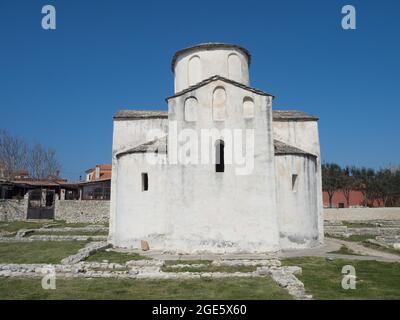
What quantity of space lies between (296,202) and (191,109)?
245 inches

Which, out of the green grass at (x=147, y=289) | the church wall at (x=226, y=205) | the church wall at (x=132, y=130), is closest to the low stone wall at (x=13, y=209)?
the church wall at (x=132, y=130)

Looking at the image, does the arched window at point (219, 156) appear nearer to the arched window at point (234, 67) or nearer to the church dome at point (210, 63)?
the church dome at point (210, 63)

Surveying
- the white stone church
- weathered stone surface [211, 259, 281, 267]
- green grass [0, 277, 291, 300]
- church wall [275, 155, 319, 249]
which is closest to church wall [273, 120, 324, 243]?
the white stone church

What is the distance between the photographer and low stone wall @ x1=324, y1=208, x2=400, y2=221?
1358 inches

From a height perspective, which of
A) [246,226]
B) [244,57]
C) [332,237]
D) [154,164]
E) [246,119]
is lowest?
[332,237]

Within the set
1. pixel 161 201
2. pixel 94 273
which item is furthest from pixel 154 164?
pixel 94 273

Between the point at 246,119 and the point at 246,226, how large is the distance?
174 inches

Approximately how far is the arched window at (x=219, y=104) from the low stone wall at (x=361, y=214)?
2536 centimetres

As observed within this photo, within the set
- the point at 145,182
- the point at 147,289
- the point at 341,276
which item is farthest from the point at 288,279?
the point at 145,182

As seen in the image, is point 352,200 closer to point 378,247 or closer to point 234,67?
point 378,247

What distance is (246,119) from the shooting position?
45.2 ft

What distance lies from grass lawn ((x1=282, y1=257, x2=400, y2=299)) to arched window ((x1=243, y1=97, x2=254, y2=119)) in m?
6.00

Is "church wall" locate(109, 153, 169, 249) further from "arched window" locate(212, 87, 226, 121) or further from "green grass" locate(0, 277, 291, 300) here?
"green grass" locate(0, 277, 291, 300)
